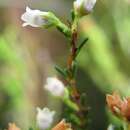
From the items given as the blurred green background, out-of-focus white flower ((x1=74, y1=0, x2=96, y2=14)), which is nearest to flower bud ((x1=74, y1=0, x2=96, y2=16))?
out-of-focus white flower ((x1=74, y1=0, x2=96, y2=14))

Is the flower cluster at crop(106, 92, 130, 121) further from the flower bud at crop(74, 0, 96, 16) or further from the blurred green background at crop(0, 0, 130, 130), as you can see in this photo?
the blurred green background at crop(0, 0, 130, 130)

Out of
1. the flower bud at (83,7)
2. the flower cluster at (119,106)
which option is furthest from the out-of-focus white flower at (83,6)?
the flower cluster at (119,106)

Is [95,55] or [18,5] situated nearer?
[95,55]

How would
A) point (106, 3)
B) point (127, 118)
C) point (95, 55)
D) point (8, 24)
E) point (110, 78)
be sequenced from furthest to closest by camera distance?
point (8, 24) < point (106, 3) < point (95, 55) < point (110, 78) < point (127, 118)

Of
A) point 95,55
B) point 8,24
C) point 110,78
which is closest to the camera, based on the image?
point 110,78

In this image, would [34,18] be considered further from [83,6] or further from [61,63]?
[61,63]

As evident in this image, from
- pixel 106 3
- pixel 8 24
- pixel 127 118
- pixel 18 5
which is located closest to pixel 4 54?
pixel 106 3

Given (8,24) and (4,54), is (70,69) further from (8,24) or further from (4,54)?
(8,24)
